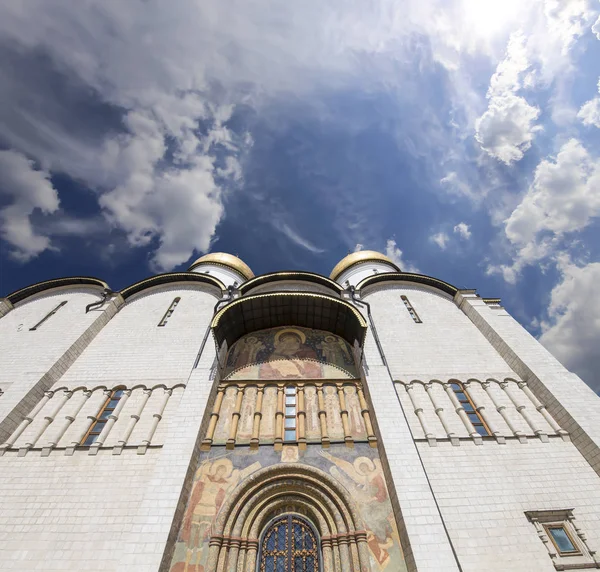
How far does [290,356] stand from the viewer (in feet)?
35.9

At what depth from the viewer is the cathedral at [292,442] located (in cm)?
612

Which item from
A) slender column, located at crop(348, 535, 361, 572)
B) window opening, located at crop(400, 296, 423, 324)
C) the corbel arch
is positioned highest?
window opening, located at crop(400, 296, 423, 324)

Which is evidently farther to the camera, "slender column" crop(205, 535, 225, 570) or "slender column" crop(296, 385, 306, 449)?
"slender column" crop(296, 385, 306, 449)

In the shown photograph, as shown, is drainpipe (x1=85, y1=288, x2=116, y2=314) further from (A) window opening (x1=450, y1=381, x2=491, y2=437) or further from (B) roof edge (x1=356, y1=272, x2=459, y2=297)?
(A) window opening (x1=450, y1=381, x2=491, y2=437)

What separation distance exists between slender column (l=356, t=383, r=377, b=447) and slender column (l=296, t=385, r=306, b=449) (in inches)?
62.7

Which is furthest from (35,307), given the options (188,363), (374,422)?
(374,422)

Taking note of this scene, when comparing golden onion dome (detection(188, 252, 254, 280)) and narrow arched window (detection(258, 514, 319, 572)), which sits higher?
golden onion dome (detection(188, 252, 254, 280))

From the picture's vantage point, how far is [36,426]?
327 inches

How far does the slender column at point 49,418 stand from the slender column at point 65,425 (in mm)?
310

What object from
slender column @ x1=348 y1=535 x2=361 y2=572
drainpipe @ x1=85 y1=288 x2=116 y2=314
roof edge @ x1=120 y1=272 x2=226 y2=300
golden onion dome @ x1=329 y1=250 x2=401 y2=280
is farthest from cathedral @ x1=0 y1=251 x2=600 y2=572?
golden onion dome @ x1=329 y1=250 x2=401 y2=280

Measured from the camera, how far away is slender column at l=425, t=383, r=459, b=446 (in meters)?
7.82

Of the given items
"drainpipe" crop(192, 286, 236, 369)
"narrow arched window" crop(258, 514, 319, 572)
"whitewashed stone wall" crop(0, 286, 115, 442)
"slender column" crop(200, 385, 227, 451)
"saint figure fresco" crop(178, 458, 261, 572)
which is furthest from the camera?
"drainpipe" crop(192, 286, 236, 369)

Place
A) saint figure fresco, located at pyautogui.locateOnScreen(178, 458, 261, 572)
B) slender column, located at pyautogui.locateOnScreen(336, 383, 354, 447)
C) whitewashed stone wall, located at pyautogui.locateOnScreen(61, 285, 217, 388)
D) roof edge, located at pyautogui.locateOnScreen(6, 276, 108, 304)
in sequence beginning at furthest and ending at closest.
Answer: roof edge, located at pyautogui.locateOnScreen(6, 276, 108, 304) < whitewashed stone wall, located at pyautogui.locateOnScreen(61, 285, 217, 388) < slender column, located at pyautogui.locateOnScreen(336, 383, 354, 447) < saint figure fresco, located at pyautogui.locateOnScreen(178, 458, 261, 572)

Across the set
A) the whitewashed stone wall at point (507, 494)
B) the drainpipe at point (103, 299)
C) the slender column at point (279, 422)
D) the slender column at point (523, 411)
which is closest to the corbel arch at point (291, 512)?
the slender column at point (279, 422)
